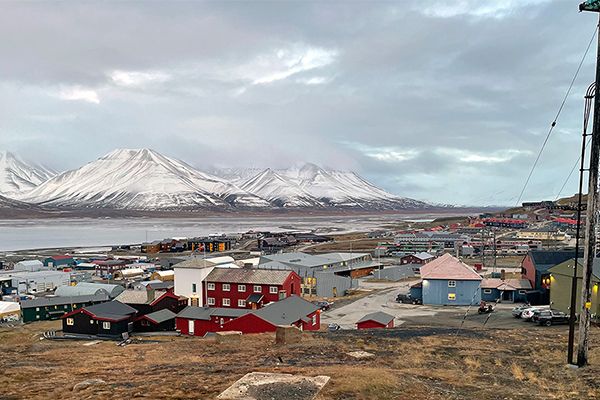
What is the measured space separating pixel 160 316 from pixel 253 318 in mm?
14402

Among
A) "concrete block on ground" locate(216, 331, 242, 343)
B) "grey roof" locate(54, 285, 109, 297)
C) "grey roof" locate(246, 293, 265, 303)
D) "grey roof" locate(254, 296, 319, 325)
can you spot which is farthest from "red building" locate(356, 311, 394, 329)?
"grey roof" locate(54, 285, 109, 297)

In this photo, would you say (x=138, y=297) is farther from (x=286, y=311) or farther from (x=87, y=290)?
(x=286, y=311)

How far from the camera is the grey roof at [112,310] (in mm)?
46438

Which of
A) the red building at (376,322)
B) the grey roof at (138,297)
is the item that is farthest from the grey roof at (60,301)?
the red building at (376,322)

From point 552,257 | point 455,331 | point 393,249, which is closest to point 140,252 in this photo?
point 393,249

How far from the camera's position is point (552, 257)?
185 ft

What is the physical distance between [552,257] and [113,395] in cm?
5273

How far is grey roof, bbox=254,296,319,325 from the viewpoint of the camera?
37281mm

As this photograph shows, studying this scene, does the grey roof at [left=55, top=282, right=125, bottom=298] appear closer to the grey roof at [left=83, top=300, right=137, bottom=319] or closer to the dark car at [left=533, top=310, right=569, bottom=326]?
the grey roof at [left=83, top=300, right=137, bottom=319]

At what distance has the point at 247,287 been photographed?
54594mm

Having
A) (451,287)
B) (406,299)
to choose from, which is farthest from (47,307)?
(451,287)

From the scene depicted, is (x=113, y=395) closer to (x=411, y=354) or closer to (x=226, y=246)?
(x=411, y=354)

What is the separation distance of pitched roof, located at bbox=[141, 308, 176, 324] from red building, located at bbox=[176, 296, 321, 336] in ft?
5.35

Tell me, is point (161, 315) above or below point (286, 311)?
below
